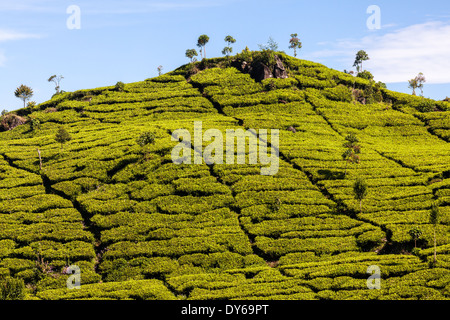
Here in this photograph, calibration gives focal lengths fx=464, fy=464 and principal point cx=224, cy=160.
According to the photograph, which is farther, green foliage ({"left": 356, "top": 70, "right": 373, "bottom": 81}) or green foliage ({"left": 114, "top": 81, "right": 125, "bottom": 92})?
green foliage ({"left": 356, "top": 70, "right": 373, "bottom": 81})

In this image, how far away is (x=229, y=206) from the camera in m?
64.7

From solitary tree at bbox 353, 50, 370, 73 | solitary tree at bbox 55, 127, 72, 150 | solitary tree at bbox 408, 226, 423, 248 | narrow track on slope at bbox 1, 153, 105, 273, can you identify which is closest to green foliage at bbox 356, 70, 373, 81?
solitary tree at bbox 353, 50, 370, 73

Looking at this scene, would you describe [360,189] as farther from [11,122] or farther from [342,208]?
[11,122]

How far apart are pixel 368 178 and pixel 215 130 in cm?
2950

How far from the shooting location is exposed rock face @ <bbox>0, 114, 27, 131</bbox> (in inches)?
4154

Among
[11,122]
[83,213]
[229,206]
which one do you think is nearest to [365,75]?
[229,206]

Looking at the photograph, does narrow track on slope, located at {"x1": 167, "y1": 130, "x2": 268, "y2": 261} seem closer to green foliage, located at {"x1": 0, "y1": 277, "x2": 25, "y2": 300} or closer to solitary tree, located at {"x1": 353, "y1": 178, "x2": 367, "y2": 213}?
solitary tree, located at {"x1": 353, "y1": 178, "x2": 367, "y2": 213}

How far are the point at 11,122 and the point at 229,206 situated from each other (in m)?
66.4

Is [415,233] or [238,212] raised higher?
[238,212]

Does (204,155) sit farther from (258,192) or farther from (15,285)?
(15,285)

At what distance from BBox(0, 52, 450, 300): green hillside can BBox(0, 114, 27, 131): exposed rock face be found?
373 centimetres

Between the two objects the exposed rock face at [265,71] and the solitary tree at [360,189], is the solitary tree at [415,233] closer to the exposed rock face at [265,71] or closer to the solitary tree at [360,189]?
the solitary tree at [360,189]

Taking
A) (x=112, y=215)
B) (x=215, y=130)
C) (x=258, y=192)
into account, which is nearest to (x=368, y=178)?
(x=258, y=192)

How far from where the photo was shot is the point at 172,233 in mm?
59344
